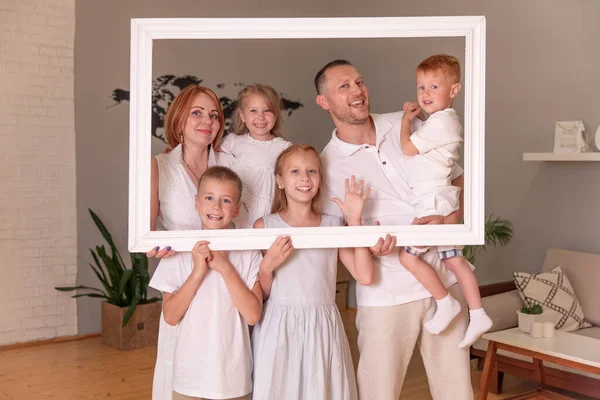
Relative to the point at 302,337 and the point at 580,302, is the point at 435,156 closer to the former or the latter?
the point at 302,337

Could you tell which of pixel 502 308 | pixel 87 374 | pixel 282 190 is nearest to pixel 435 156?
pixel 282 190

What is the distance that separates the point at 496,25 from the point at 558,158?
49.9 inches

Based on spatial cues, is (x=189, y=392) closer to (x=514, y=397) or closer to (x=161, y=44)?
(x=161, y=44)

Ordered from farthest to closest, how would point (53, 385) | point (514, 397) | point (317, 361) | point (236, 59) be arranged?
point (53, 385) < point (514, 397) < point (236, 59) < point (317, 361)

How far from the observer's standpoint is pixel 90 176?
19.7 ft

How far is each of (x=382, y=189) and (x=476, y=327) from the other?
1.86ft

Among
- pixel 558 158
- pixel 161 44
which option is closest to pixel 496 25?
pixel 558 158

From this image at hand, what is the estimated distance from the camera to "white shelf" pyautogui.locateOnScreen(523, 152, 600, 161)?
478 centimetres

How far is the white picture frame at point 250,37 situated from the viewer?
2230mm

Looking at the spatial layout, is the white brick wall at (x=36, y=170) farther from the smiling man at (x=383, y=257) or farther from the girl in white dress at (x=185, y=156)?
the smiling man at (x=383, y=257)

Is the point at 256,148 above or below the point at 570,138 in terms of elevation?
below

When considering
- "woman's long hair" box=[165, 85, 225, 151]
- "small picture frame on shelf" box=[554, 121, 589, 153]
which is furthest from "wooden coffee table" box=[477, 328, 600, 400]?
"woman's long hair" box=[165, 85, 225, 151]

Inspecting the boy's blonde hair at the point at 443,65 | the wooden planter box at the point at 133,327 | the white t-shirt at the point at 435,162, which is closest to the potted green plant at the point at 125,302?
the wooden planter box at the point at 133,327

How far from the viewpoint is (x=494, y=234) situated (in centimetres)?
548
